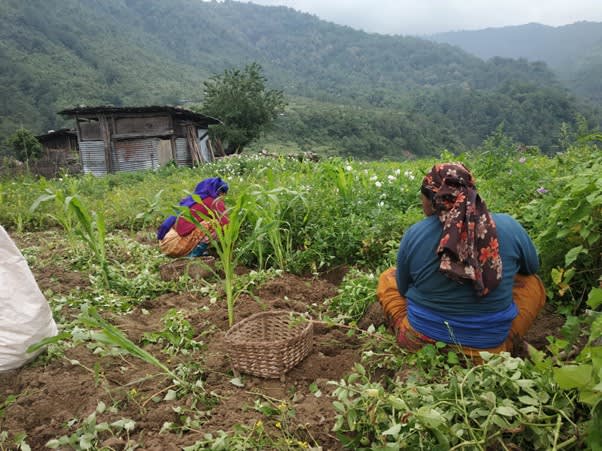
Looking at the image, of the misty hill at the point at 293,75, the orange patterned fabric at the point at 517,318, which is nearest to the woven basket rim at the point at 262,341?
the orange patterned fabric at the point at 517,318

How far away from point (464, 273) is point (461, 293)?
160 mm

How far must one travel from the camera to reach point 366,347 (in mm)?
2471

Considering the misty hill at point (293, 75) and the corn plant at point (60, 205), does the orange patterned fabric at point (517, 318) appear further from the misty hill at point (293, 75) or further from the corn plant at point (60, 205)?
the misty hill at point (293, 75)

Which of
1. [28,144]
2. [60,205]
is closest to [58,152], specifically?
[28,144]

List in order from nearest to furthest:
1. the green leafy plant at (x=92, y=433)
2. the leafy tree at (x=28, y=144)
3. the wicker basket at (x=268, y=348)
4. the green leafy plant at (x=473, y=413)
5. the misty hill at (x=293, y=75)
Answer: the green leafy plant at (x=473, y=413), the green leafy plant at (x=92, y=433), the wicker basket at (x=268, y=348), the leafy tree at (x=28, y=144), the misty hill at (x=293, y=75)

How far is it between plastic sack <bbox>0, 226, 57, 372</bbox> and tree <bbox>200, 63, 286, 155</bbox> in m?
25.2

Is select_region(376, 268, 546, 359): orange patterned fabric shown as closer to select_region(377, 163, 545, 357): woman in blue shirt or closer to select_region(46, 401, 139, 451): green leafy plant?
select_region(377, 163, 545, 357): woman in blue shirt

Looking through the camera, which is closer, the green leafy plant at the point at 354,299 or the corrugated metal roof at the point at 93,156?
the green leafy plant at the point at 354,299

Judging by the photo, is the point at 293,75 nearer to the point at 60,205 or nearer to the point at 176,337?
the point at 60,205

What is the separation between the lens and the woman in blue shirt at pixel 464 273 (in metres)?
1.98

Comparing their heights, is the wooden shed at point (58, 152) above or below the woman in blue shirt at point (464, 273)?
below

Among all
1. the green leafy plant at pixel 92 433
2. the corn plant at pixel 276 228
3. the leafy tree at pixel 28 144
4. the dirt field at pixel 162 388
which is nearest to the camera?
the green leafy plant at pixel 92 433

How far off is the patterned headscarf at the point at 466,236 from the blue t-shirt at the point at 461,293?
81 mm

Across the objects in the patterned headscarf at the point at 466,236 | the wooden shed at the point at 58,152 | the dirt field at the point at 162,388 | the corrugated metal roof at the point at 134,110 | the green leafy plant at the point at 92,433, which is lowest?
the wooden shed at the point at 58,152
